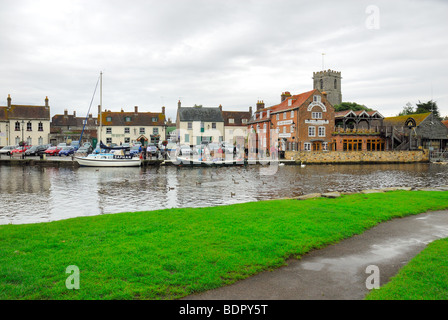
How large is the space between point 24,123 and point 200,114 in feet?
129

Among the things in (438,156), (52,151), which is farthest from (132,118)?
(438,156)

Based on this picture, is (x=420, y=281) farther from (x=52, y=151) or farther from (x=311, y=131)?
(x=52, y=151)

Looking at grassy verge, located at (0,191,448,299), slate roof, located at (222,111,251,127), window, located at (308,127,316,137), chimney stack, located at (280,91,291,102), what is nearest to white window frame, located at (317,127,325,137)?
window, located at (308,127,316,137)

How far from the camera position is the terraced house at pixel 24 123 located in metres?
75.3

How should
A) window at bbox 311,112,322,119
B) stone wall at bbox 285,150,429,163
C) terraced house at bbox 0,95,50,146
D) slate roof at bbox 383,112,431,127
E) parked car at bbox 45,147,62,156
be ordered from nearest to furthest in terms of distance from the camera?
1. stone wall at bbox 285,150,429,163
2. parked car at bbox 45,147,62,156
3. window at bbox 311,112,322,119
4. slate roof at bbox 383,112,431,127
5. terraced house at bbox 0,95,50,146

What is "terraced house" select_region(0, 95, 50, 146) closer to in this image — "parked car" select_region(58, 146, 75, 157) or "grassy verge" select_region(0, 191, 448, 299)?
"parked car" select_region(58, 146, 75, 157)

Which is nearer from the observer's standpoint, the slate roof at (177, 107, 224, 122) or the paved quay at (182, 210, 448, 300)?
the paved quay at (182, 210, 448, 300)

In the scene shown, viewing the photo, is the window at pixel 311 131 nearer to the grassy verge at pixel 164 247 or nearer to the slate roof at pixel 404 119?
the slate roof at pixel 404 119

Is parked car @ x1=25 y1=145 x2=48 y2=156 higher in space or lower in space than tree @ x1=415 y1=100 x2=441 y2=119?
lower

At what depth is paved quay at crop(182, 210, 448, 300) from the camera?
5.68 meters

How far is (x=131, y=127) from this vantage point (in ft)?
272

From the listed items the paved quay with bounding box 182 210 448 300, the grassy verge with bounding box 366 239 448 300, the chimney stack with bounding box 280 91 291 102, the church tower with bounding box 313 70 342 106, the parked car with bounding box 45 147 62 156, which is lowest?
the paved quay with bounding box 182 210 448 300

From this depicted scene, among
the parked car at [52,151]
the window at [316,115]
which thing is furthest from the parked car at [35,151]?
the window at [316,115]

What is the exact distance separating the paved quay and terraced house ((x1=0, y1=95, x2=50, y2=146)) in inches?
3196
